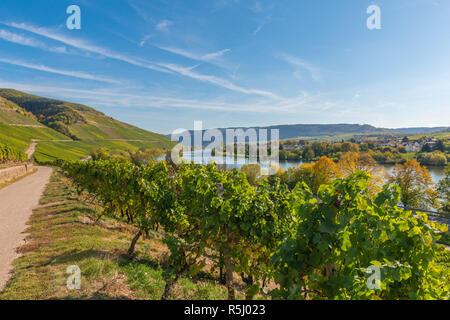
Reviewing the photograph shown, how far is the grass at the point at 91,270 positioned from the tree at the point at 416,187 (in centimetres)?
3977

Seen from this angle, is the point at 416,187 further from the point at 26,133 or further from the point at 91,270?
the point at 26,133

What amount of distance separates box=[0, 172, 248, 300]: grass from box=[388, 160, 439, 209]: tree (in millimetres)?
39765

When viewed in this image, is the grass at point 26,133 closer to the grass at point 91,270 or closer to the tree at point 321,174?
the grass at point 91,270

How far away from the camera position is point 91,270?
7.10 metres

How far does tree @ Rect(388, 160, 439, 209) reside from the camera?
35.2 metres

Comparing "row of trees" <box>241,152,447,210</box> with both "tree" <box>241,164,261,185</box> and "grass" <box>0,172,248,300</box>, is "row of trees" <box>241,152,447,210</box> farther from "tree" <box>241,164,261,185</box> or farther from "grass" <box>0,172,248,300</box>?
"grass" <box>0,172,248,300</box>

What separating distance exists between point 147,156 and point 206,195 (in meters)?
96.9

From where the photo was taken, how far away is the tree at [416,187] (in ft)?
116

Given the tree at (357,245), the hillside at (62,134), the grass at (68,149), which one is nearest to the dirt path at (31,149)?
the grass at (68,149)

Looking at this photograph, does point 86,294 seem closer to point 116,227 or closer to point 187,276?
point 187,276

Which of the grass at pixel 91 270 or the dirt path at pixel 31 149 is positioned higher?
the dirt path at pixel 31 149

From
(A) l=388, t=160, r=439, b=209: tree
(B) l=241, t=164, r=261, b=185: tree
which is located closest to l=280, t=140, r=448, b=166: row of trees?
(B) l=241, t=164, r=261, b=185: tree

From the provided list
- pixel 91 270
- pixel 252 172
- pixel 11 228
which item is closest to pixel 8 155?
pixel 11 228
